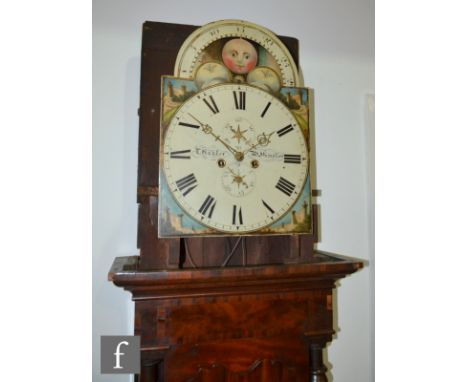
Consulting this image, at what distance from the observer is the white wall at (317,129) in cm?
93

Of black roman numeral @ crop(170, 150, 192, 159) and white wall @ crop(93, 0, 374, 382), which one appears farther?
white wall @ crop(93, 0, 374, 382)

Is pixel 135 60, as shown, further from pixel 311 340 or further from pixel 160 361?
pixel 311 340

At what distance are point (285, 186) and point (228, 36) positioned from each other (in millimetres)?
456

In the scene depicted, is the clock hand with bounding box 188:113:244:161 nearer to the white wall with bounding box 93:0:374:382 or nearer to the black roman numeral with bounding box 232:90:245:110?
the black roman numeral with bounding box 232:90:245:110

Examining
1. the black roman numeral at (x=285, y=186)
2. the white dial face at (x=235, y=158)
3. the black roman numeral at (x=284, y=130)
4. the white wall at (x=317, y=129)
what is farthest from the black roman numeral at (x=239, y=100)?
the white wall at (x=317, y=129)

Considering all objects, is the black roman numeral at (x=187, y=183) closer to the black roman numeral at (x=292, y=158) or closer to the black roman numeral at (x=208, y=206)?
the black roman numeral at (x=208, y=206)

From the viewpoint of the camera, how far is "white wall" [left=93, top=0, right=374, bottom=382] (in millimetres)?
934

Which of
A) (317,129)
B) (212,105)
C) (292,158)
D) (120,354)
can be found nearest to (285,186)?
(292,158)

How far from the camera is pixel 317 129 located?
1130 millimetres

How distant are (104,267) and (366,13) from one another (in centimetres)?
138

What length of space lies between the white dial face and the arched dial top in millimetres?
101

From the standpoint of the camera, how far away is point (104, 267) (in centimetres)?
93

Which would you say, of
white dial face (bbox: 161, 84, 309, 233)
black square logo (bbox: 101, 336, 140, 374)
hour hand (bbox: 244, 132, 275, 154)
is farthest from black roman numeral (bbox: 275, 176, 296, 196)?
black square logo (bbox: 101, 336, 140, 374)

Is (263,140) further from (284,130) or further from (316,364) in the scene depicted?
(316,364)
